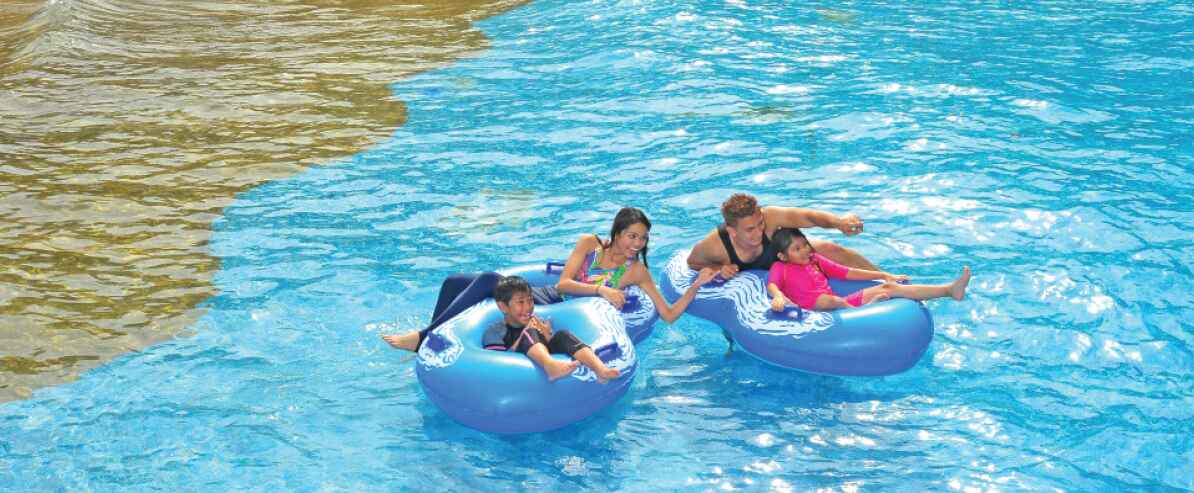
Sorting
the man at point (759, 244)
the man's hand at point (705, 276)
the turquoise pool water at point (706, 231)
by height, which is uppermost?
the man at point (759, 244)

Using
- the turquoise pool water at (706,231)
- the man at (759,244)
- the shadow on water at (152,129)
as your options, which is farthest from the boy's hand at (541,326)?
the shadow on water at (152,129)

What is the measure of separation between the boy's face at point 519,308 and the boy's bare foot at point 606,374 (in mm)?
481

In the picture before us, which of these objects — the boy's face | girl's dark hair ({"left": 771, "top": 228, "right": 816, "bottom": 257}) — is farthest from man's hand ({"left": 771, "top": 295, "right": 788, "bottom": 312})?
the boy's face

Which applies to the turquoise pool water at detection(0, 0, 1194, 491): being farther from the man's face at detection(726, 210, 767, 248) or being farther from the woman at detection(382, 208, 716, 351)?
the man's face at detection(726, 210, 767, 248)

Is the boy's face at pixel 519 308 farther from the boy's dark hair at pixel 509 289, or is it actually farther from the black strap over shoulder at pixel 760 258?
the black strap over shoulder at pixel 760 258

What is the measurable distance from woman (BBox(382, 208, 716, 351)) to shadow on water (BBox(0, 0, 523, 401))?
6.06 ft

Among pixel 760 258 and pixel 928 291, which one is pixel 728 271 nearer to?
pixel 760 258

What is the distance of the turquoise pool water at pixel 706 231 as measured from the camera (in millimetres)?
5695

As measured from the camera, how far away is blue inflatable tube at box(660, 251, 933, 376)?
6.09m

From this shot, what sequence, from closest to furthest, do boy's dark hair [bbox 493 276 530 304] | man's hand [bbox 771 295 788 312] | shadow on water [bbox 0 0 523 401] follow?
boy's dark hair [bbox 493 276 530 304], man's hand [bbox 771 295 788 312], shadow on water [bbox 0 0 523 401]

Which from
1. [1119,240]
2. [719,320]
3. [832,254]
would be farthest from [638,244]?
[1119,240]

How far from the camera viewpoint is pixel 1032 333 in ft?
22.1

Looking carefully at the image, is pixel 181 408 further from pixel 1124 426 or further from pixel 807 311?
pixel 1124 426

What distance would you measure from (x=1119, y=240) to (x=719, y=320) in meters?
3.07
